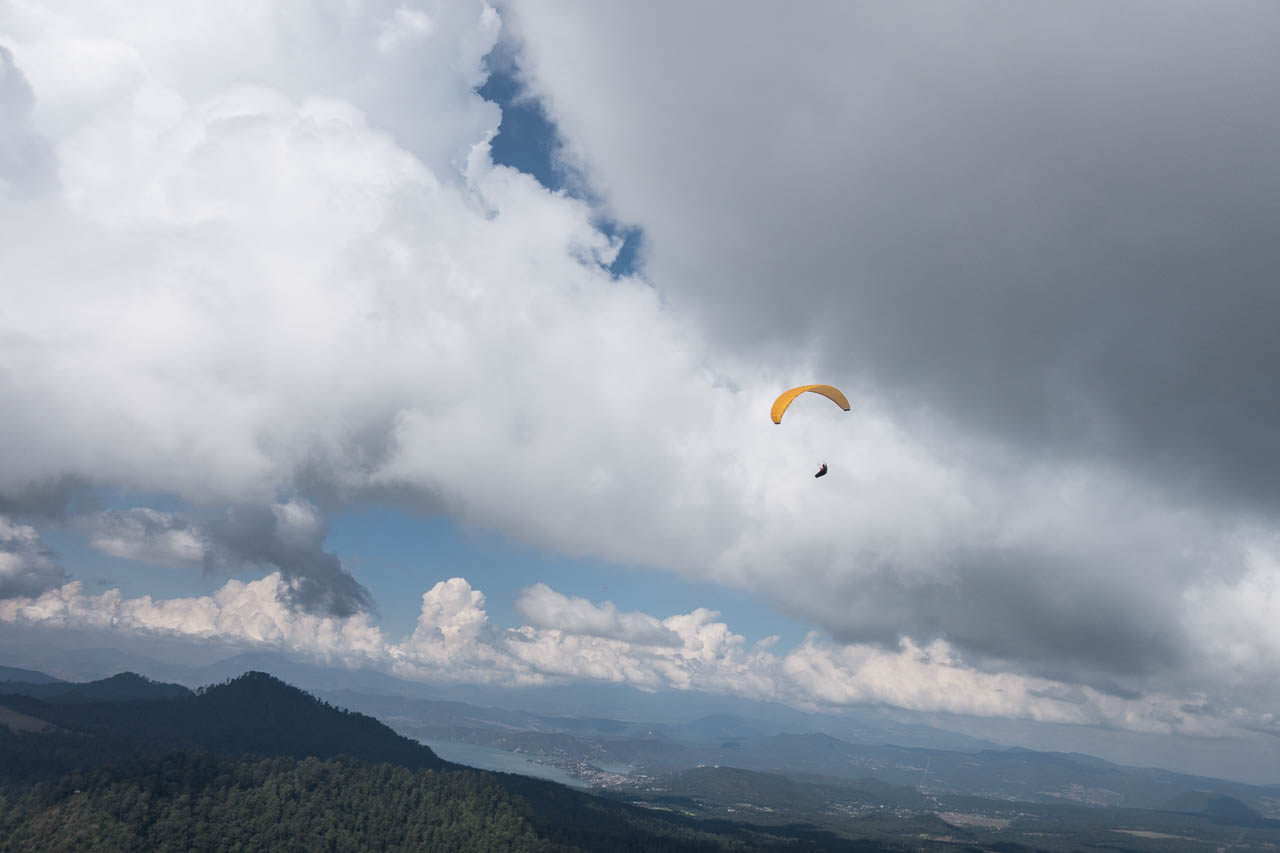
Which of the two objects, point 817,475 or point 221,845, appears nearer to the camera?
point 817,475

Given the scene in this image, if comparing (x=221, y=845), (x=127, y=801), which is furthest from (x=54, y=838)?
(x=221, y=845)

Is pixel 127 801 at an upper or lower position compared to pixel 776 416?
lower

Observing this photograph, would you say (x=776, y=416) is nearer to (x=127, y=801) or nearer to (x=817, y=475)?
(x=817, y=475)

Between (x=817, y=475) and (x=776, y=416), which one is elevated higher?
(x=776, y=416)

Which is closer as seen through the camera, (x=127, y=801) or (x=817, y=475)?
(x=817, y=475)

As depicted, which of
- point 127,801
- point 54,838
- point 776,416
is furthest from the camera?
point 127,801

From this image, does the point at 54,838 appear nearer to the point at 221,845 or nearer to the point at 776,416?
the point at 221,845

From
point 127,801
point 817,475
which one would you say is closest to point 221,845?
point 127,801

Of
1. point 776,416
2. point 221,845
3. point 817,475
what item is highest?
point 776,416

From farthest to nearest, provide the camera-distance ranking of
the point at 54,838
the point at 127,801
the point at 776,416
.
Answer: the point at 127,801 → the point at 54,838 → the point at 776,416
